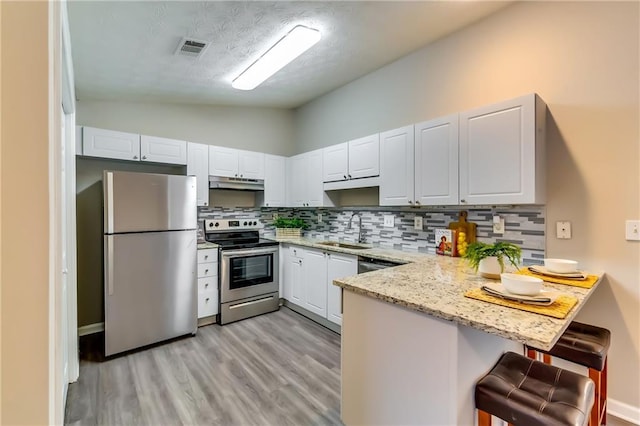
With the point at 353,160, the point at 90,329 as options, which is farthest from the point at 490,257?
the point at 90,329

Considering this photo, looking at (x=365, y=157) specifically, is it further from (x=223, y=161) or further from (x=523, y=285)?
(x=523, y=285)

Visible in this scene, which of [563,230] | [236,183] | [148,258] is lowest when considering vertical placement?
[148,258]

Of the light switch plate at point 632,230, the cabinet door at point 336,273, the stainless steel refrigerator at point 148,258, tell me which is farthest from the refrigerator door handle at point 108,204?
the light switch plate at point 632,230

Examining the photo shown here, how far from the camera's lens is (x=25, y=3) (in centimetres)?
63

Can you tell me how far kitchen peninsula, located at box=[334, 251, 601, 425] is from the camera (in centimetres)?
109

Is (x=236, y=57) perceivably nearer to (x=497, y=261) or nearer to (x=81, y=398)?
(x=497, y=261)

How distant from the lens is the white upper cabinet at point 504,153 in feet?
6.19

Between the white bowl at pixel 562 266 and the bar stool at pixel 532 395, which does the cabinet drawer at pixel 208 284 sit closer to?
the bar stool at pixel 532 395

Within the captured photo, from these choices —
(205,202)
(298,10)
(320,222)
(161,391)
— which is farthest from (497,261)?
(205,202)

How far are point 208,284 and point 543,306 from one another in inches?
114

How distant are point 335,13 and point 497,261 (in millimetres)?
1939

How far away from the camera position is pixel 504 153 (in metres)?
2.00

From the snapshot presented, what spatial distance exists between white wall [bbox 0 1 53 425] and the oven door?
2534mm

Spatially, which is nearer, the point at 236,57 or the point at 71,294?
the point at 71,294
